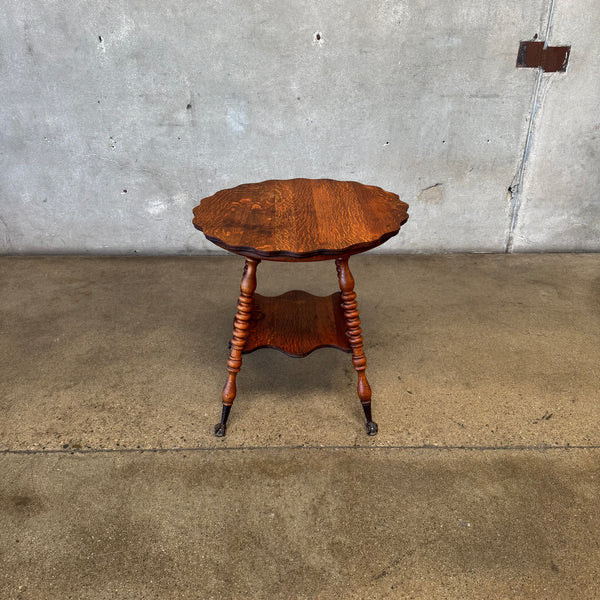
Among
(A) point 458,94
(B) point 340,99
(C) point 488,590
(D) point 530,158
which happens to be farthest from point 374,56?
(C) point 488,590

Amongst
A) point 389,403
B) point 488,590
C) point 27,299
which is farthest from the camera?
point 27,299

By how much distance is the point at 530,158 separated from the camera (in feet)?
9.52

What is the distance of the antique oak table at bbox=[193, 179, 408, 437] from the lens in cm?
147

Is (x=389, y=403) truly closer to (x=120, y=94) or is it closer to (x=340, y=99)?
(x=340, y=99)

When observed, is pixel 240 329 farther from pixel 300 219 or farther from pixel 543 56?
pixel 543 56

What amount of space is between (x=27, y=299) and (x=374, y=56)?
7.53 ft

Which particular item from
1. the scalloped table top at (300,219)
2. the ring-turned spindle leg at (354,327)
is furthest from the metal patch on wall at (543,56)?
the ring-turned spindle leg at (354,327)

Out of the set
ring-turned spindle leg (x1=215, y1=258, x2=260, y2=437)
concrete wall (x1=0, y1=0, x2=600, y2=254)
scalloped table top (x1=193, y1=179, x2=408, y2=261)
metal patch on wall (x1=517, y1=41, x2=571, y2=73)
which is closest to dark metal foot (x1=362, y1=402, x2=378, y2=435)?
ring-turned spindle leg (x1=215, y1=258, x2=260, y2=437)

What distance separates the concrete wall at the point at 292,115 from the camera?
2.60 meters

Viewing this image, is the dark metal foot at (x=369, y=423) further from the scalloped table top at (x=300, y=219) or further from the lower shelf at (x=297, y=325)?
the scalloped table top at (x=300, y=219)

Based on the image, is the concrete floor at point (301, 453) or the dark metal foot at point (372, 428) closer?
the concrete floor at point (301, 453)

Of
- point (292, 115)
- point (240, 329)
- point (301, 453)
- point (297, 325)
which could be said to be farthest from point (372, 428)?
point (292, 115)

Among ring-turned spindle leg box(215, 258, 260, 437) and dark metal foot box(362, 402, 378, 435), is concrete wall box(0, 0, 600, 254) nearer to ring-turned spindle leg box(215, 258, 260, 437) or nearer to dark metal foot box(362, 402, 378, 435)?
ring-turned spindle leg box(215, 258, 260, 437)

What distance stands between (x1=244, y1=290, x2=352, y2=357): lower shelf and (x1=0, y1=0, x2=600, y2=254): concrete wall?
118cm
